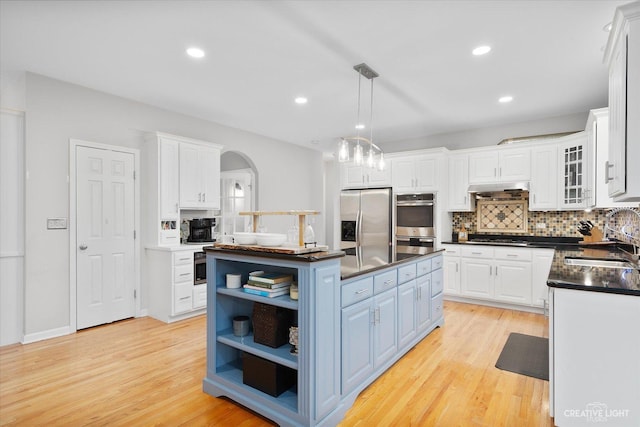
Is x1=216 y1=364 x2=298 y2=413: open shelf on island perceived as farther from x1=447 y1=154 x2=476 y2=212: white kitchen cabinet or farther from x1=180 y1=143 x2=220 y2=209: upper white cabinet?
x1=447 y1=154 x2=476 y2=212: white kitchen cabinet

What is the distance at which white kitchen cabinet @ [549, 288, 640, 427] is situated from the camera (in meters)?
→ 1.72

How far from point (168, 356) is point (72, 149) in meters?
2.40

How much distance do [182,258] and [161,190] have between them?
86 centimetres

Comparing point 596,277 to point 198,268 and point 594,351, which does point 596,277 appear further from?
point 198,268

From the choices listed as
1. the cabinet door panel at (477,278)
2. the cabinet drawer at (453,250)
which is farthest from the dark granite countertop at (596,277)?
the cabinet drawer at (453,250)

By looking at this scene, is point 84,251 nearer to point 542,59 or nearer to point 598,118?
point 542,59

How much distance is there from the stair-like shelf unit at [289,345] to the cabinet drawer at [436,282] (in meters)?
1.75

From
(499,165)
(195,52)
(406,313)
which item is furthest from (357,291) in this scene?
(499,165)

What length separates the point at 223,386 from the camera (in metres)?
2.28

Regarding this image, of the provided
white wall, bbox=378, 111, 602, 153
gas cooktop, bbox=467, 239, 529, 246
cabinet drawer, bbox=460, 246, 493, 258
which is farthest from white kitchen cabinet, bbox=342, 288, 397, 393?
white wall, bbox=378, 111, 602, 153

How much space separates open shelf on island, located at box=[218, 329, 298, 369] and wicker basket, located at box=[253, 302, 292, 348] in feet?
0.12

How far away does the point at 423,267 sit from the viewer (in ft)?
10.6

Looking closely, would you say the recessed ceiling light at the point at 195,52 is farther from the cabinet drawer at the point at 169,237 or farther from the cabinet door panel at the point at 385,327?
the cabinet door panel at the point at 385,327

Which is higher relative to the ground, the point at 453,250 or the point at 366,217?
the point at 366,217
